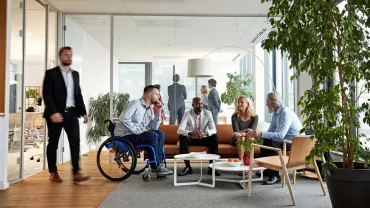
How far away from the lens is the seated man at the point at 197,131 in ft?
15.1

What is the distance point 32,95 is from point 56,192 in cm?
183

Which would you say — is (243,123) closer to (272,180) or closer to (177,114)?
(272,180)

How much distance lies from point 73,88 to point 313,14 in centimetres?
284

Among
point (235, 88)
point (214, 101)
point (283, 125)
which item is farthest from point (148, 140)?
point (235, 88)

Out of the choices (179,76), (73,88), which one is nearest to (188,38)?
(179,76)

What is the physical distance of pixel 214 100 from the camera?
612 cm

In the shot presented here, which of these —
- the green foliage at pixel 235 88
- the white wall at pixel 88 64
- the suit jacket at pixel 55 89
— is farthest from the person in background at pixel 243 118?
the white wall at pixel 88 64

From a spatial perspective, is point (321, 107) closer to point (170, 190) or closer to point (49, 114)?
point (170, 190)

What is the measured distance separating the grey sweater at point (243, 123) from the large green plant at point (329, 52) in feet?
7.01

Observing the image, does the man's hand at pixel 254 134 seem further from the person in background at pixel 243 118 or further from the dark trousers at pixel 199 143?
the dark trousers at pixel 199 143

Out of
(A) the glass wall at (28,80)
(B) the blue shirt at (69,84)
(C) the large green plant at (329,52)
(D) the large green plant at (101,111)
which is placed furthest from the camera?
(D) the large green plant at (101,111)

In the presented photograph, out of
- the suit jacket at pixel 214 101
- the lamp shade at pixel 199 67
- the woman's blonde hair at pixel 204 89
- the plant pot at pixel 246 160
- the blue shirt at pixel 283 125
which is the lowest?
the plant pot at pixel 246 160

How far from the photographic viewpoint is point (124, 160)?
13.8ft

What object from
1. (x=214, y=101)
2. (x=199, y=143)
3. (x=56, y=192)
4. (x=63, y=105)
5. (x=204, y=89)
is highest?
(x=204, y=89)
